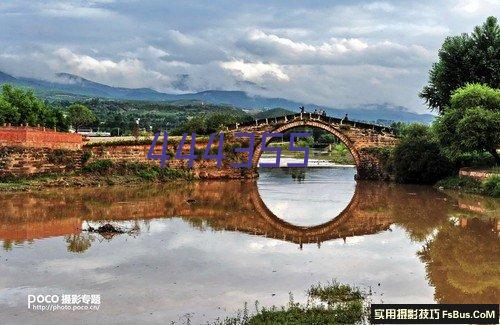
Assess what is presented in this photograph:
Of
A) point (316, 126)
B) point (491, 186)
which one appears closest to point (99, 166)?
point (316, 126)

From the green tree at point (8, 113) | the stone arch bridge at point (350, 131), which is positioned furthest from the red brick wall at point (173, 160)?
the green tree at point (8, 113)

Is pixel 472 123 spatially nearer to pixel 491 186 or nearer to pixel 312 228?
pixel 491 186

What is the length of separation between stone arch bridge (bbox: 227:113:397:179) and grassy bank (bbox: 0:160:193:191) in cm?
637

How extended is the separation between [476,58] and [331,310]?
112 ft

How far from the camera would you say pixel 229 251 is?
1878 centimetres

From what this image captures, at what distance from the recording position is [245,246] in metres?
19.6

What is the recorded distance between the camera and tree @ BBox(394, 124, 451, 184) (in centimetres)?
4009

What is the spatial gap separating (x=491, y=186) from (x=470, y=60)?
12704mm

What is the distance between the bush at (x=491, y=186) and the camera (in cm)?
3169

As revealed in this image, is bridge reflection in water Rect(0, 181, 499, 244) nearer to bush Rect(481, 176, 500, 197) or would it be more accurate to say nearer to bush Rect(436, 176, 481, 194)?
bush Rect(436, 176, 481, 194)

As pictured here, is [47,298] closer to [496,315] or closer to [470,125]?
[496,315]
